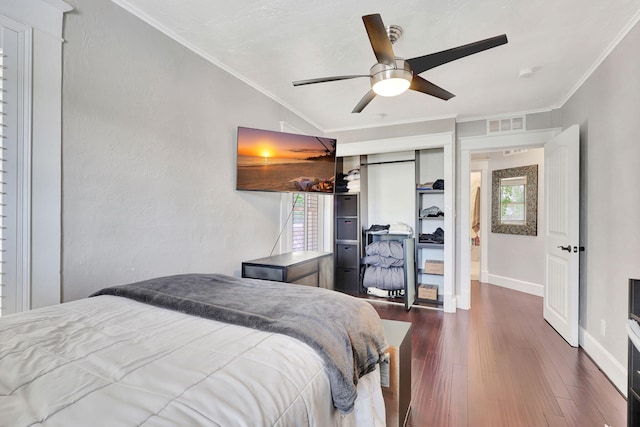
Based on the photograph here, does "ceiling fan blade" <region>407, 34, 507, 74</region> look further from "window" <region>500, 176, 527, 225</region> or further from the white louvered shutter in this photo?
"window" <region>500, 176, 527, 225</region>

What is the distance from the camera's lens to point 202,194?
245cm

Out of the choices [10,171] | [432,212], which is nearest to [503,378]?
[432,212]

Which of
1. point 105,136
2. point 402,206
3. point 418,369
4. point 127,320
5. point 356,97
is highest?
point 356,97

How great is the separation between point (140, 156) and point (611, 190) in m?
3.51

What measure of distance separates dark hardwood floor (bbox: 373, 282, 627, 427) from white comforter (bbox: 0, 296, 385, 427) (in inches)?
40.8

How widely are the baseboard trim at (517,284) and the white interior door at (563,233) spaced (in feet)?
4.80

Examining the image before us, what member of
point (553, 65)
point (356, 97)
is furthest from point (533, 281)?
A: point (356, 97)

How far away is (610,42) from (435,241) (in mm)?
2587

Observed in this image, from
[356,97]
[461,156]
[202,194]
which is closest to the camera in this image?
[202,194]

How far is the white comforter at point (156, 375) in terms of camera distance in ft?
2.02

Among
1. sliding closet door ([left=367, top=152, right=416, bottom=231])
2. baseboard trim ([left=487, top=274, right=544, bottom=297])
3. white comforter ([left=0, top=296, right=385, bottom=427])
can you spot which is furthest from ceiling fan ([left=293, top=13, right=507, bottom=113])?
baseboard trim ([left=487, top=274, right=544, bottom=297])

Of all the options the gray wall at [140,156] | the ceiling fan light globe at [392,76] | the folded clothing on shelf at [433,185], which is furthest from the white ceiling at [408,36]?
the folded clothing on shelf at [433,185]

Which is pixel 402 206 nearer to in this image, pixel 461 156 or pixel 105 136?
pixel 461 156

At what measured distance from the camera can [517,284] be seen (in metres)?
5.05
